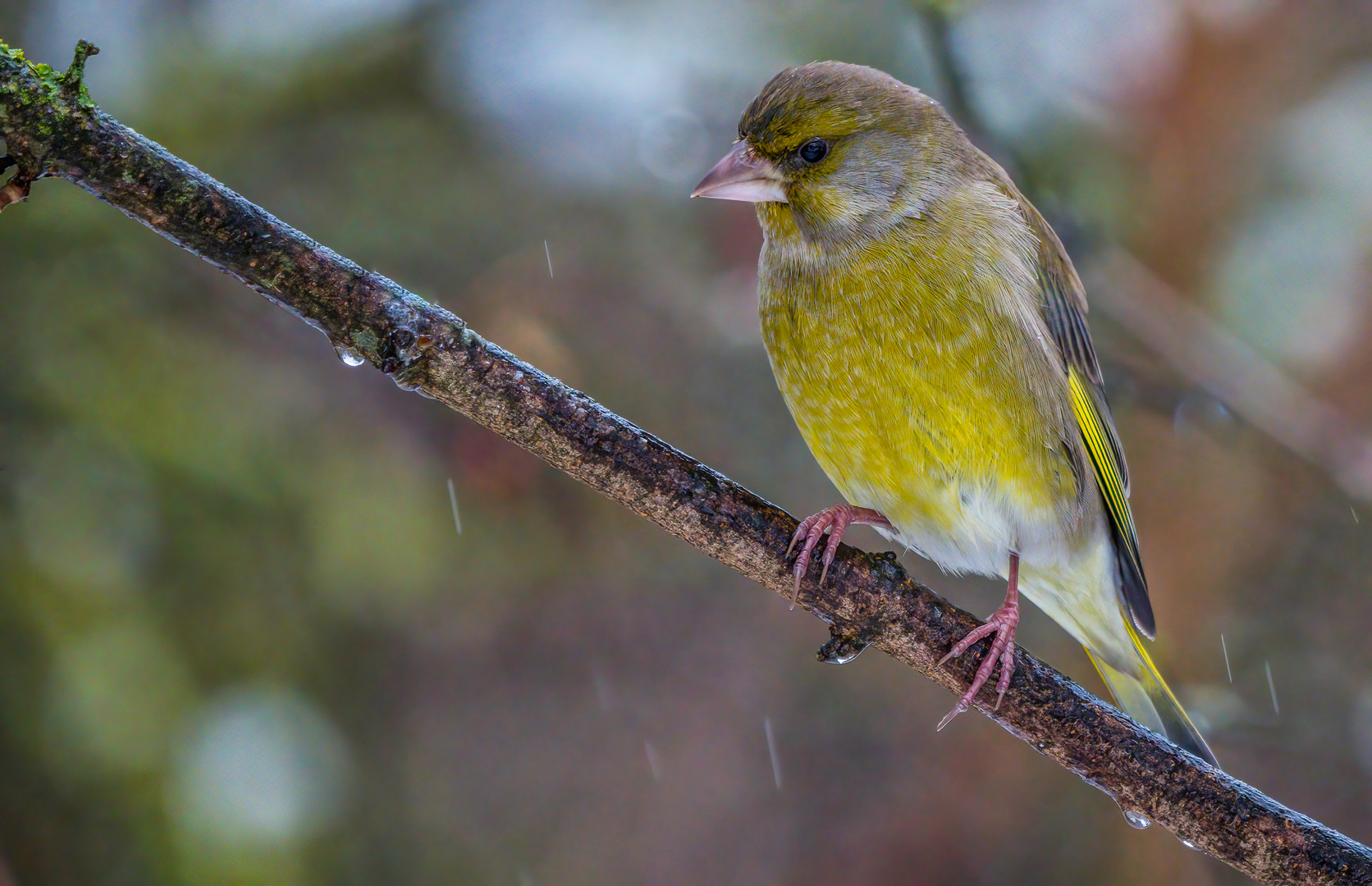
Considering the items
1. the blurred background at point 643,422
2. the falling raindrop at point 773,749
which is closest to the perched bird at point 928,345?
the blurred background at point 643,422

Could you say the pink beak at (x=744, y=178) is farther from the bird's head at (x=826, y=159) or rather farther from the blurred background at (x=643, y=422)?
the blurred background at (x=643, y=422)

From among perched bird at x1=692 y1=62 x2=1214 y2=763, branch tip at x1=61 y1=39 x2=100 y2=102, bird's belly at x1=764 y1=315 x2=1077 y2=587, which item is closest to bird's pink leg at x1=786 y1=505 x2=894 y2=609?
perched bird at x1=692 y1=62 x2=1214 y2=763

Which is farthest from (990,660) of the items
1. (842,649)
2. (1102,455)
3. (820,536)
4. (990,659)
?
(1102,455)

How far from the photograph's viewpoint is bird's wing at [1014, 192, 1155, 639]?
250 cm

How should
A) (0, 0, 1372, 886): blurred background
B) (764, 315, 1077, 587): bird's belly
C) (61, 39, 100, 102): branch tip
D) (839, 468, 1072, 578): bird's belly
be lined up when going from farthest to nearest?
(0, 0, 1372, 886): blurred background, (839, 468, 1072, 578): bird's belly, (764, 315, 1077, 587): bird's belly, (61, 39, 100, 102): branch tip

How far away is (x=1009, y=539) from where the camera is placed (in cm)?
238

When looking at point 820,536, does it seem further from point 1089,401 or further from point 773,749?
point 773,749

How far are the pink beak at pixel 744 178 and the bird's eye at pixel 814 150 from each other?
75mm

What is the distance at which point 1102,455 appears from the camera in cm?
252

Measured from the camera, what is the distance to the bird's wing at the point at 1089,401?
98.6 inches

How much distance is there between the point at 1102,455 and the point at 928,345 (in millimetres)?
678

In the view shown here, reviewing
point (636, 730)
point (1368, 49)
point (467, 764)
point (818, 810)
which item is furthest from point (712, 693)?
point (1368, 49)

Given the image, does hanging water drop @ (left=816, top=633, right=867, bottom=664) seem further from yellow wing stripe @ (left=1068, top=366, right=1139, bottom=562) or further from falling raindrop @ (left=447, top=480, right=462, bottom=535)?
falling raindrop @ (left=447, top=480, right=462, bottom=535)

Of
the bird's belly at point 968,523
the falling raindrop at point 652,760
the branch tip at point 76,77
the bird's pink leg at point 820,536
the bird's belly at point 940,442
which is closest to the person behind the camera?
the branch tip at point 76,77
